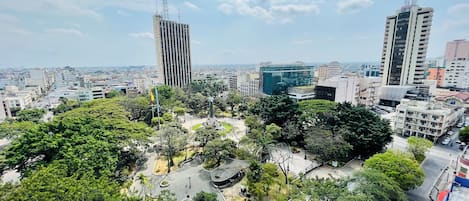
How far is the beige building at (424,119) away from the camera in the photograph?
24703 millimetres

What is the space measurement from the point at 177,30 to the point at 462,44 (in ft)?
329

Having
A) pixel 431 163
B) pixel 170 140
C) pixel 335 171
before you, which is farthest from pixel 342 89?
pixel 170 140

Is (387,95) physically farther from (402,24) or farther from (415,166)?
(415,166)

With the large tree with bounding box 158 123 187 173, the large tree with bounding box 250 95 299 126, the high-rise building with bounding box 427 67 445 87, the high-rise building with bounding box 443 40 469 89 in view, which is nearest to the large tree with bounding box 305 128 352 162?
the large tree with bounding box 250 95 299 126

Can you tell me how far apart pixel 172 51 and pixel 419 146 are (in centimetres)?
5494

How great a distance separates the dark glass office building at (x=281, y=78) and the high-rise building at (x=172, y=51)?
23.9 meters

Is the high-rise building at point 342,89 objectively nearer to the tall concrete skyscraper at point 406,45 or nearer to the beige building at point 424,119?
the tall concrete skyscraper at point 406,45

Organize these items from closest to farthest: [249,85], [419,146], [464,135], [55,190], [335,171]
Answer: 1. [55,190]
2. [335,171]
3. [419,146]
4. [464,135]
5. [249,85]

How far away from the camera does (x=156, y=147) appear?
73.2 feet

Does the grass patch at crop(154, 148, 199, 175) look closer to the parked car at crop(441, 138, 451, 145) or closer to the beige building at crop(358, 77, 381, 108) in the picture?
the parked car at crop(441, 138, 451, 145)

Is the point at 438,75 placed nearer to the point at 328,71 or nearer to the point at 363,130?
the point at 328,71

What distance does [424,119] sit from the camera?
25422mm

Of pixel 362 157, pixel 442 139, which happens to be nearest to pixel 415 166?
pixel 362 157

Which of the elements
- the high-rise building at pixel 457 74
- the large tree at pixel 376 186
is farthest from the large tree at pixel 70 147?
the high-rise building at pixel 457 74
